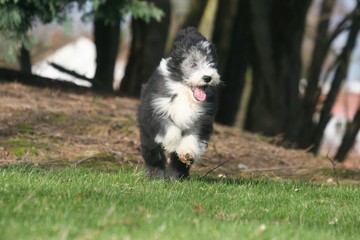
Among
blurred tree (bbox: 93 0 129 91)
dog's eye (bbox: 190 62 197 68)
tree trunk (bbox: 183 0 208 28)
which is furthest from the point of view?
blurred tree (bbox: 93 0 129 91)

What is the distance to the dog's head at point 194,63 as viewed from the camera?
28.3 feet

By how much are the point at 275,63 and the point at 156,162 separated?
480 inches

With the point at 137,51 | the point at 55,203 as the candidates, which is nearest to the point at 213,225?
the point at 55,203

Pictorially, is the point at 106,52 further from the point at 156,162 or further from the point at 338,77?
the point at 156,162

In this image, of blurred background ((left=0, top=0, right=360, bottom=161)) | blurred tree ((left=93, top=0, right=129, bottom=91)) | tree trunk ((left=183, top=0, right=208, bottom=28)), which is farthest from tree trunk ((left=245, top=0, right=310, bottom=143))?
blurred tree ((left=93, top=0, right=129, bottom=91))

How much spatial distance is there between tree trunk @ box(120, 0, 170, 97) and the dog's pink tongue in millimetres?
10521

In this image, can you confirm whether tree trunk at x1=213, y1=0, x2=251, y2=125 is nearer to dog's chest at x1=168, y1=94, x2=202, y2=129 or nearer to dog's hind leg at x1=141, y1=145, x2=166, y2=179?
dog's hind leg at x1=141, y1=145, x2=166, y2=179

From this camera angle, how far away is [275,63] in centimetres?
2108

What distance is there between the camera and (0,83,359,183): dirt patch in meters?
11.9

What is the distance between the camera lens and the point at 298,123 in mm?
22188

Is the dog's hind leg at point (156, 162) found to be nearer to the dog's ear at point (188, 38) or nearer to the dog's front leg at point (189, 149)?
the dog's front leg at point (189, 149)

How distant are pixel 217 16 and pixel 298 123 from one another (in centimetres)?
383

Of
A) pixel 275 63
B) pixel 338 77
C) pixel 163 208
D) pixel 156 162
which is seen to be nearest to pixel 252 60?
pixel 275 63

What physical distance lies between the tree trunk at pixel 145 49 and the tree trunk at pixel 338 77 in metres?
5.55
